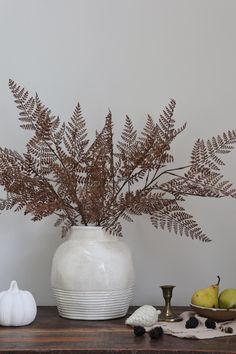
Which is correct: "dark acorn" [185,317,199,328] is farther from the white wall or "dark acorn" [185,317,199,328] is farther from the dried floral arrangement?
the white wall

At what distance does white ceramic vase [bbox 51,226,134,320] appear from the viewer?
1517mm

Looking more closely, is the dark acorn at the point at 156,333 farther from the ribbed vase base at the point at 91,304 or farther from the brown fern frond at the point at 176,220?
the brown fern frond at the point at 176,220

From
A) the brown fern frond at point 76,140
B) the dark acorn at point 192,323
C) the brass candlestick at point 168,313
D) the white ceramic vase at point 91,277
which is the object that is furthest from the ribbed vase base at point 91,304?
the brown fern frond at point 76,140

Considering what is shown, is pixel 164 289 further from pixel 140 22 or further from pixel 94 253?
pixel 140 22

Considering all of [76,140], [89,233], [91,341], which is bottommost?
[91,341]

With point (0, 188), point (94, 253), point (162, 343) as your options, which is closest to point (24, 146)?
point (0, 188)

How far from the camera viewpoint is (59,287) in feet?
5.08

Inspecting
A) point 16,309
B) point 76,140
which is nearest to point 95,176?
point 76,140

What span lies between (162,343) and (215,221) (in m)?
0.65

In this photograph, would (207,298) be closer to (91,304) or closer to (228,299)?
(228,299)

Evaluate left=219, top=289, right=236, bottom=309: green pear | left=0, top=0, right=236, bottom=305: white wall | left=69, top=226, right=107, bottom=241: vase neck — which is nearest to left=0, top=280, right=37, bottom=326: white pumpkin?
left=69, top=226, right=107, bottom=241: vase neck

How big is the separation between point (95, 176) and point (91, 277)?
26 cm

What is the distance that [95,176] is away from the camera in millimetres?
1545

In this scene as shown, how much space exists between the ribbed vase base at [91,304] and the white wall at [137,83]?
278 millimetres
